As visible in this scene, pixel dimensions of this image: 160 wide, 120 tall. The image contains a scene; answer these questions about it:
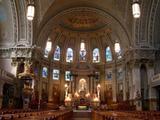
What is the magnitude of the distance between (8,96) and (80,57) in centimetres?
1795

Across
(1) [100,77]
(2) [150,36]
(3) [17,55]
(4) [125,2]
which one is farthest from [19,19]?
(1) [100,77]

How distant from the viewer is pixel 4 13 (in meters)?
25.3

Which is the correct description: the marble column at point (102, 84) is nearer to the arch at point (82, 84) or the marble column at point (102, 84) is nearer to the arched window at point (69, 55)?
the arch at point (82, 84)

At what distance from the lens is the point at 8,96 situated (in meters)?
23.4

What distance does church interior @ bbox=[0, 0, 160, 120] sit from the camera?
Result: 24047mm

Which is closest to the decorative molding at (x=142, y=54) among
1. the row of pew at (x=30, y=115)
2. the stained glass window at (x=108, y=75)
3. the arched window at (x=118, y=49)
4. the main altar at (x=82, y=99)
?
the arched window at (x=118, y=49)

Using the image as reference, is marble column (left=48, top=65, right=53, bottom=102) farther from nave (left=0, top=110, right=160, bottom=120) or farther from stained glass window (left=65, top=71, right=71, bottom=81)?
nave (left=0, top=110, right=160, bottom=120)

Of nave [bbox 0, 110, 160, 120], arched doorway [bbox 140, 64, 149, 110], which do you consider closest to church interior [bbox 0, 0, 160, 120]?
arched doorway [bbox 140, 64, 149, 110]

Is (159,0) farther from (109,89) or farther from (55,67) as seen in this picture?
(55,67)

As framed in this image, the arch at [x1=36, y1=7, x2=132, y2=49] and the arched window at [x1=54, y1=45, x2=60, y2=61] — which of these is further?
the arched window at [x1=54, y1=45, x2=60, y2=61]

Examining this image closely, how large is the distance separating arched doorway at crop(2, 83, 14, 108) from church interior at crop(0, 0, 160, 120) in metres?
0.10

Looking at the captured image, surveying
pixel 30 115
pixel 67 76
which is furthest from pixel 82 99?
pixel 30 115

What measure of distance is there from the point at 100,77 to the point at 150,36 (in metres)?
13.1

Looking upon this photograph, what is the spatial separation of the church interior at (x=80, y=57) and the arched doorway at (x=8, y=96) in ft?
0.34
